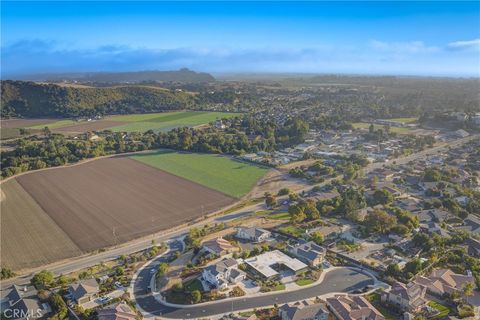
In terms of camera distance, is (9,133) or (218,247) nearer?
(218,247)

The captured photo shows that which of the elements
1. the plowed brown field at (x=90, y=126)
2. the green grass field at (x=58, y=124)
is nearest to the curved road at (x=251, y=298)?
the plowed brown field at (x=90, y=126)

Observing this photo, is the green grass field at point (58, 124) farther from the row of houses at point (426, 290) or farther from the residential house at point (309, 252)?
the row of houses at point (426, 290)

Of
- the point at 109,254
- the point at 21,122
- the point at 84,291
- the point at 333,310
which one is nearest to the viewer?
the point at 333,310

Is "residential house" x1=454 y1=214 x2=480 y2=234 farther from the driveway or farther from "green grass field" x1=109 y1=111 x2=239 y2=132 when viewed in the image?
"green grass field" x1=109 y1=111 x2=239 y2=132

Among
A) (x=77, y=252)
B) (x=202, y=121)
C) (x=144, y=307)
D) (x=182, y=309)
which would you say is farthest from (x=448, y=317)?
(x=202, y=121)

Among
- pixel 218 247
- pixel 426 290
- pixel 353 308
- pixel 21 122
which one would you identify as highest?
pixel 21 122

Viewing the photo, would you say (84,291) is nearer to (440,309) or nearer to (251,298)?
(251,298)

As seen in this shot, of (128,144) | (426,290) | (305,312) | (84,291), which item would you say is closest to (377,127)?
(128,144)

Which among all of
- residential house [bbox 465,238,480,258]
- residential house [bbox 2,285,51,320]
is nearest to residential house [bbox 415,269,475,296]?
residential house [bbox 465,238,480,258]
